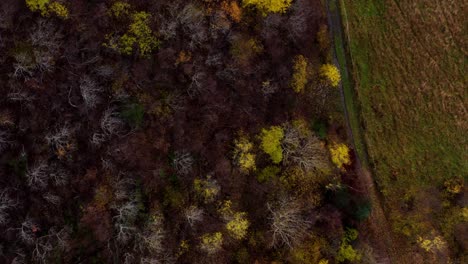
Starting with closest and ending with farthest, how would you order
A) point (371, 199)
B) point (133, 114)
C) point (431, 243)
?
point (133, 114) < point (431, 243) < point (371, 199)

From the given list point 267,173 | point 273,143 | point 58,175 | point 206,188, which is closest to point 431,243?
point 267,173

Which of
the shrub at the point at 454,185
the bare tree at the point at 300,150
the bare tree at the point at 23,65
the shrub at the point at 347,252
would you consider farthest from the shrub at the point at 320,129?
the bare tree at the point at 23,65

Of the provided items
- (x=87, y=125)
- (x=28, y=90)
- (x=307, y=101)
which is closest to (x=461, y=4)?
(x=307, y=101)

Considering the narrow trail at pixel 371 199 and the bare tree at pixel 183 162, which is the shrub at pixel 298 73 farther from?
the bare tree at pixel 183 162

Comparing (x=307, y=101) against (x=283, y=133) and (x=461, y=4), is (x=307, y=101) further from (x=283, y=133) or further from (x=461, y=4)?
(x=461, y=4)

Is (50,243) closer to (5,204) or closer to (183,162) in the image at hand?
(5,204)

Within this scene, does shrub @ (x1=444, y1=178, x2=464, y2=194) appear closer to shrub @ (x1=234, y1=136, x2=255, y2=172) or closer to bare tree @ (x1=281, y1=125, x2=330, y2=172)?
bare tree @ (x1=281, y1=125, x2=330, y2=172)
